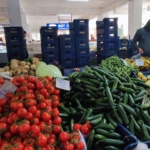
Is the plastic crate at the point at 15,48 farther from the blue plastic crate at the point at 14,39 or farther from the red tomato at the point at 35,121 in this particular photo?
the red tomato at the point at 35,121

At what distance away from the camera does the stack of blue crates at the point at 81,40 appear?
165 inches

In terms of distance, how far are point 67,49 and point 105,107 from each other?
9.93 ft

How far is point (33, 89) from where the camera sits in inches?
55.3

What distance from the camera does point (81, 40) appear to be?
429cm

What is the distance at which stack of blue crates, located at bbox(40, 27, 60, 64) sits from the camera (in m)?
4.10

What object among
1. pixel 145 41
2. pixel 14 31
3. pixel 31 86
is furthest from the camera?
pixel 14 31

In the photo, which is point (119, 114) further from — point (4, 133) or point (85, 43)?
point (85, 43)

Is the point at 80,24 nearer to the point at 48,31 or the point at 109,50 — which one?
the point at 48,31

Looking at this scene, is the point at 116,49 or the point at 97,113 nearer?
Answer: the point at 97,113

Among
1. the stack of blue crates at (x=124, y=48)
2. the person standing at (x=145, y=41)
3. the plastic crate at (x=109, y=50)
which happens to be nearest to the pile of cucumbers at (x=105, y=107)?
the person standing at (x=145, y=41)

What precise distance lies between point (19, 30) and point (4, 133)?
11.0 ft

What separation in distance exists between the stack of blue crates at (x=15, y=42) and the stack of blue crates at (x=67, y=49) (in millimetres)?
936

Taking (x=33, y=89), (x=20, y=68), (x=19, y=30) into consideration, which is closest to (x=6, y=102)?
(x=33, y=89)

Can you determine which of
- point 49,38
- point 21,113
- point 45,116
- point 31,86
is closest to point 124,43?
point 49,38
